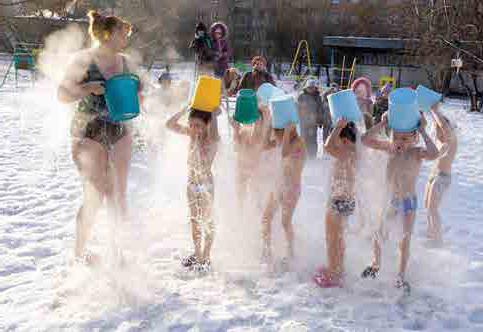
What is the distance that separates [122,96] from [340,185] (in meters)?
1.37

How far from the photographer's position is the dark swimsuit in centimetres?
267

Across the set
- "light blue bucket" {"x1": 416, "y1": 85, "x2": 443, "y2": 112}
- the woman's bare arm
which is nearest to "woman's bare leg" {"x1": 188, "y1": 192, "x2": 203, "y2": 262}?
the woman's bare arm

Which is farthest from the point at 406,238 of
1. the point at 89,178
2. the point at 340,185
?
the point at 89,178

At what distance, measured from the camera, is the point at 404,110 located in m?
2.64

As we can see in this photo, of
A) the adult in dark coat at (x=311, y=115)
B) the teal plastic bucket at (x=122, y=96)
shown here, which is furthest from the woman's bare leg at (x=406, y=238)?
the adult in dark coat at (x=311, y=115)

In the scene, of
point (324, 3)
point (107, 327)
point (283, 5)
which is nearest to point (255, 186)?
point (107, 327)

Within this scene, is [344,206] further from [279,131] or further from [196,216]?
[196,216]

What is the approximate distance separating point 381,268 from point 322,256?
1.41 feet

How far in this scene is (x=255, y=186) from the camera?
3.84 metres

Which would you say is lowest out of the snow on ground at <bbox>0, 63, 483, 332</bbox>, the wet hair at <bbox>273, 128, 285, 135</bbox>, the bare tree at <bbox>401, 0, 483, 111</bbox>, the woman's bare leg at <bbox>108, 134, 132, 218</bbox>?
the snow on ground at <bbox>0, 63, 483, 332</bbox>

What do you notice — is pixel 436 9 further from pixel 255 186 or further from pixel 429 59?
pixel 255 186

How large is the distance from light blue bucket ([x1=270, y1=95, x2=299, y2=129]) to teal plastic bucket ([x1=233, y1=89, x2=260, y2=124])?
0.57 ft

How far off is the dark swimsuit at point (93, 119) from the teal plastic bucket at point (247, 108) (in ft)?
2.81

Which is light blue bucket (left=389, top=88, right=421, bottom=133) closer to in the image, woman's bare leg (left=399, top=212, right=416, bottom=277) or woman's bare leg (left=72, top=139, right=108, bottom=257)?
woman's bare leg (left=399, top=212, right=416, bottom=277)
